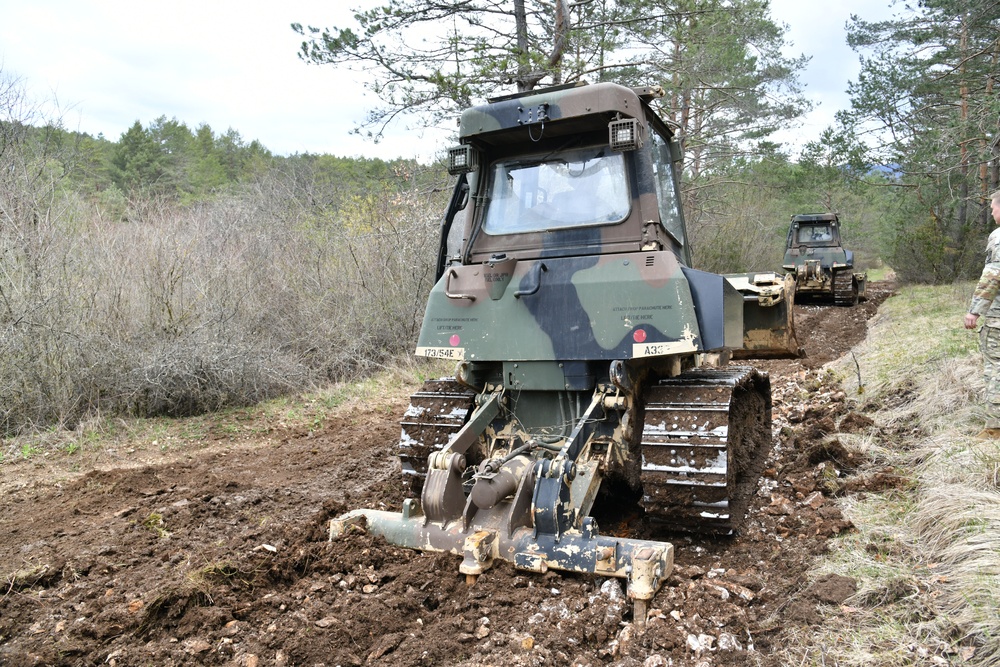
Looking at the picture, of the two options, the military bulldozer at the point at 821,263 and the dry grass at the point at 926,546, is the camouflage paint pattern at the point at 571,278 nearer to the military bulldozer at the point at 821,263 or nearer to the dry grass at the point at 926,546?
the dry grass at the point at 926,546

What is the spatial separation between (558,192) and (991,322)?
10.7ft

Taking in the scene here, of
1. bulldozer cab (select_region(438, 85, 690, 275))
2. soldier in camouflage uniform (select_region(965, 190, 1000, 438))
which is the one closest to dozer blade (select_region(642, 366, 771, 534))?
bulldozer cab (select_region(438, 85, 690, 275))

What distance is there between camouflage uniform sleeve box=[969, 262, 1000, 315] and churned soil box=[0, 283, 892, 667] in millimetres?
1370

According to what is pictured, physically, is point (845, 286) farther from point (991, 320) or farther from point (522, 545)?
point (522, 545)

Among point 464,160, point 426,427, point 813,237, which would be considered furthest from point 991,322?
point 813,237

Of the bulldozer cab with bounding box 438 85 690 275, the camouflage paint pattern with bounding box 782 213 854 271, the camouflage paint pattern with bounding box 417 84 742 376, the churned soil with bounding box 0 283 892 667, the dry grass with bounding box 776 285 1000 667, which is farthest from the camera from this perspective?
the camouflage paint pattern with bounding box 782 213 854 271

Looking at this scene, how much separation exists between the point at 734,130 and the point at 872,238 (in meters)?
23.7

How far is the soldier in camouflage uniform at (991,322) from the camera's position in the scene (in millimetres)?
5070

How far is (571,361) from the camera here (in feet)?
14.0

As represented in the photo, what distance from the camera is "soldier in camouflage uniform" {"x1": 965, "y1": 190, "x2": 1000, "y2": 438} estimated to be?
5.07 m

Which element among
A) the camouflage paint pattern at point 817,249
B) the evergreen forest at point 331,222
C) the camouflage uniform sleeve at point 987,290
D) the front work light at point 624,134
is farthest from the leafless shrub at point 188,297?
the camouflage paint pattern at point 817,249

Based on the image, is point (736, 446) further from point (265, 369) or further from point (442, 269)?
point (265, 369)

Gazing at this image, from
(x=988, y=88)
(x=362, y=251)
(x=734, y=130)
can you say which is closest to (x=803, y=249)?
(x=734, y=130)

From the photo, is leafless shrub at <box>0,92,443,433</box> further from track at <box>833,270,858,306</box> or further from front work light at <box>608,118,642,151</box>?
track at <box>833,270,858,306</box>
